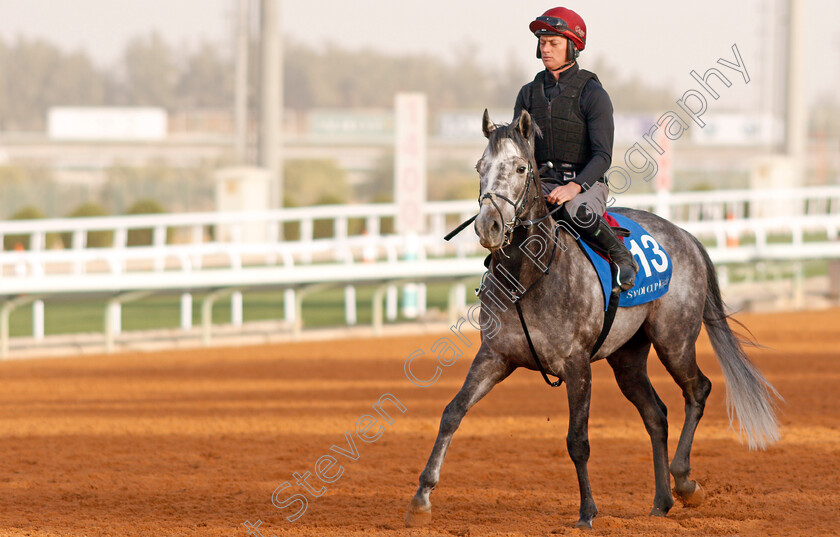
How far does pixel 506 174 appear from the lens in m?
4.92

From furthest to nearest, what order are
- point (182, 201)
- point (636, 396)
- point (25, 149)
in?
point (25, 149) < point (182, 201) < point (636, 396)

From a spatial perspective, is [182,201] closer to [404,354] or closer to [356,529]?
[404,354]

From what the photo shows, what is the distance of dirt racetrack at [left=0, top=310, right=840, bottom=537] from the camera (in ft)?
18.5

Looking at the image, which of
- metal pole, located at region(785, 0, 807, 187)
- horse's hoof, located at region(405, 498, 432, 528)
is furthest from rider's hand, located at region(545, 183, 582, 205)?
metal pole, located at region(785, 0, 807, 187)

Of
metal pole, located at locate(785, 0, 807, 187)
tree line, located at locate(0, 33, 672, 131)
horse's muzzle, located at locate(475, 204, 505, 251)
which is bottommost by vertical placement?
horse's muzzle, located at locate(475, 204, 505, 251)

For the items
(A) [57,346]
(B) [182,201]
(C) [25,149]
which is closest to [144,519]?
(A) [57,346]

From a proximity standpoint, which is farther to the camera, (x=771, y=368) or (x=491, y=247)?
(x=771, y=368)

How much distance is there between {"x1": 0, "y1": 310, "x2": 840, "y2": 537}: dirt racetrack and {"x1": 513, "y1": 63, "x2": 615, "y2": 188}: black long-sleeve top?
5.67 ft

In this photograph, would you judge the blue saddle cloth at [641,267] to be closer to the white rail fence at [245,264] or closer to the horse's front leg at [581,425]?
the horse's front leg at [581,425]

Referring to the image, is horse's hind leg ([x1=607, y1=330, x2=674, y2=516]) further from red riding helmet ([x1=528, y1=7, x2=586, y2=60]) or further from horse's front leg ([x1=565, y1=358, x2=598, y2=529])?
red riding helmet ([x1=528, y1=7, x2=586, y2=60])

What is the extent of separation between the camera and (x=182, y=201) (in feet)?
134

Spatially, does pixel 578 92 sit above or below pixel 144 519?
above

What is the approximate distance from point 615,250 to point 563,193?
44 cm

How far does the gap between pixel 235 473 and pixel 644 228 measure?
3043 mm
